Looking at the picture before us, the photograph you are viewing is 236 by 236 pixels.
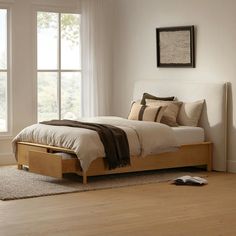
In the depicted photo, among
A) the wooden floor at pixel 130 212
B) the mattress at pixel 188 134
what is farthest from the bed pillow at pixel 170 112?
the wooden floor at pixel 130 212

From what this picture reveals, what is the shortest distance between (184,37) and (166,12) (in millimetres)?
525

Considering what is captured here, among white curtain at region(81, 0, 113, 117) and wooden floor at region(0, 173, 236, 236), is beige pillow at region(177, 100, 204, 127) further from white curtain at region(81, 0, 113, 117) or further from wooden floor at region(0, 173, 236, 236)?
white curtain at region(81, 0, 113, 117)

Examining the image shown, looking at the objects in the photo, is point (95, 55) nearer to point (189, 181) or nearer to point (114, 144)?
point (114, 144)

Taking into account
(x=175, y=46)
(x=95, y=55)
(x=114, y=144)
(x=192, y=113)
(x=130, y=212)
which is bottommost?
(x=130, y=212)

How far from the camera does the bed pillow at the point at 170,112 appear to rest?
812 cm

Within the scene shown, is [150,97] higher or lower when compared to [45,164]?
higher

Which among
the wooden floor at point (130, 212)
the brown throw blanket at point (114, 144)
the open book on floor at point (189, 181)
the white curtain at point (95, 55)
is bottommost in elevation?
the wooden floor at point (130, 212)

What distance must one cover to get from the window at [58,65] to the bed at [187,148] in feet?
4.40

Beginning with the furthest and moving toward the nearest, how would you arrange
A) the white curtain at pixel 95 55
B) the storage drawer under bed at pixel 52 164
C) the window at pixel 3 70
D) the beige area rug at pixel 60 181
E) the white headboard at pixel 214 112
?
the white curtain at pixel 95 55 → the window at pixel 3 70 → the white headboard at pixel 214 112 → the storage drawer under bed at pixel 52 164 → the beige area rug at pixel 60 181

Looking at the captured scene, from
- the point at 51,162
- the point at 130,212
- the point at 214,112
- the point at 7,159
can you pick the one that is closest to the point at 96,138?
the point at 51,162

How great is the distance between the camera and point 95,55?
30.6ft

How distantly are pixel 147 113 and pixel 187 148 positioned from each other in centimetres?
68

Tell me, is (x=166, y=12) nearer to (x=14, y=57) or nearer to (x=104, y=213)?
(x=14, y=57)

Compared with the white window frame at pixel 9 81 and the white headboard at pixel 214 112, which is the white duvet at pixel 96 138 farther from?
the white window frame at pixel 9 81
